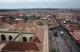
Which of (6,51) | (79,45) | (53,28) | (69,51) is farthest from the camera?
(53,28)

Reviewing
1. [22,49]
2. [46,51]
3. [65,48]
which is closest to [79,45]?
[65,48]

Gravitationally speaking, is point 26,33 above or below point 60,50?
above

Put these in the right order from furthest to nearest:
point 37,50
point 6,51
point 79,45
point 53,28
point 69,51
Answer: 1. point 53,28
2. point 79,45
3. point 69,51
4. point 37,50
5. point 6,51

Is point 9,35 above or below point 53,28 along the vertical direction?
above

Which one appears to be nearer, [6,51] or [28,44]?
[6,51]

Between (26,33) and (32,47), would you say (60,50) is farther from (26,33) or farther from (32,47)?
(32,47)

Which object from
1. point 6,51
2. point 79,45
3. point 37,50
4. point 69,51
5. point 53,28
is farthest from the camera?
point 53,28

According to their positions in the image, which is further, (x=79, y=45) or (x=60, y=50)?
(x=79, y=45)

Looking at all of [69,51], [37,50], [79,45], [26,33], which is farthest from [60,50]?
[37,50]

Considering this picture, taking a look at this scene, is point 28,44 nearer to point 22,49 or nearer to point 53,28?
point 22,49
